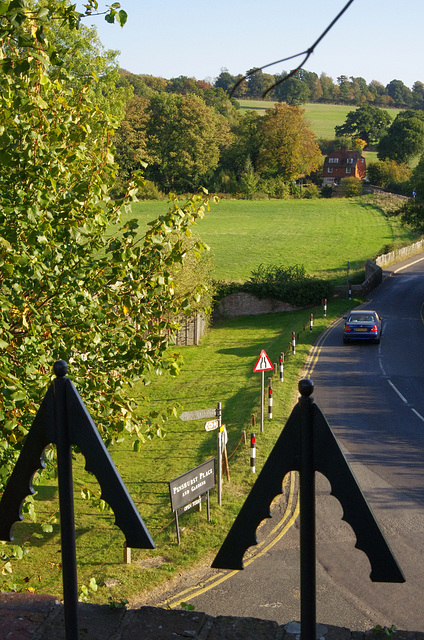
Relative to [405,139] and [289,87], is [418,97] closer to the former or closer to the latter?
[405,139]

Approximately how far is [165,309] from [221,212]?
80.9 metres

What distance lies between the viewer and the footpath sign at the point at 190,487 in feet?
44.8

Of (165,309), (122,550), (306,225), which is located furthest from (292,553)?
(306,225)

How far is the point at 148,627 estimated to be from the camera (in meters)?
2.80

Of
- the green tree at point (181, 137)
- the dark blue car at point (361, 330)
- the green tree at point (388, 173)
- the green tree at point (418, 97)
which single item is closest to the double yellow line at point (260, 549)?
the dark blue car at point (361, 330)

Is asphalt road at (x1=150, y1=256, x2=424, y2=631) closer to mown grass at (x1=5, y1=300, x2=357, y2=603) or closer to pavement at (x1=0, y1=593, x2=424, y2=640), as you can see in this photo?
mown grass at (x1=5, y1=300, x2=357, y2=603)

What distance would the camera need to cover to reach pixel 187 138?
89000 mm

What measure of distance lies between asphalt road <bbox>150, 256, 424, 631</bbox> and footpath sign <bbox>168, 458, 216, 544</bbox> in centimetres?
210

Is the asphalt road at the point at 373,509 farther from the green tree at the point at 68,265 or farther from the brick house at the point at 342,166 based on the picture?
the brick house at the point at 342,166

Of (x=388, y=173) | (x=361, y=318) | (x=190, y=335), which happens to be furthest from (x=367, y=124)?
(x=361, y=318)

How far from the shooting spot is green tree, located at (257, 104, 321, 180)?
323ft

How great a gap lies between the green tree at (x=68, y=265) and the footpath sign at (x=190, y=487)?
4.97m

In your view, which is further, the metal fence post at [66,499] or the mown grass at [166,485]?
the mown grass at [166,485]

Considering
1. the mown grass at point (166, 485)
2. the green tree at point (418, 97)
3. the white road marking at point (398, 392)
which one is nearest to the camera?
the mown grass at point (166, 485)
